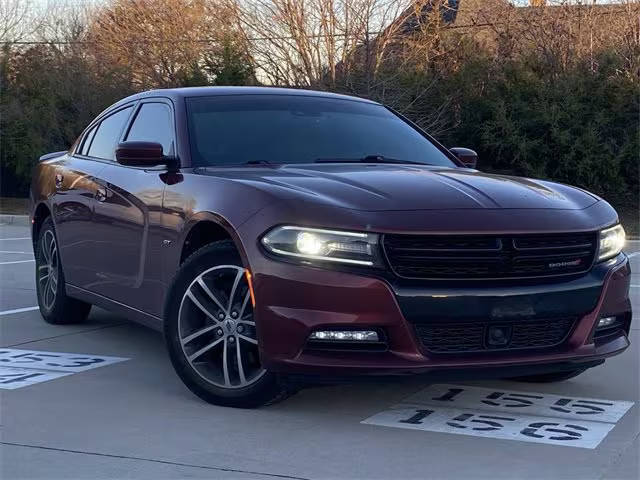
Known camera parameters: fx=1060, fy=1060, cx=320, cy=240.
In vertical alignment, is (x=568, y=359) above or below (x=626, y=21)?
below

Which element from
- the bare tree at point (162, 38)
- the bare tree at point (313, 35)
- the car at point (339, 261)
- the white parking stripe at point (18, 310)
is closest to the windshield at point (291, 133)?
the car at point (339, 261)

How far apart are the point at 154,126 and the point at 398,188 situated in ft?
6.78

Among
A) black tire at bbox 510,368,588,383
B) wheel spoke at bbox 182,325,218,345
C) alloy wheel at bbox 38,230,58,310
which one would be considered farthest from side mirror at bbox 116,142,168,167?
A: black tire at bbox 510,368,588,383

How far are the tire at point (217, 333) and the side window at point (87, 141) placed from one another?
2.62 metres

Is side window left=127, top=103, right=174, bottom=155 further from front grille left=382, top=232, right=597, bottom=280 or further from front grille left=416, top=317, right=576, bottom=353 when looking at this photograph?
front grille left=416, top=317, right=576, bottom=353

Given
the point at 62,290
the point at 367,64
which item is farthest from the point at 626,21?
the point at 62,290

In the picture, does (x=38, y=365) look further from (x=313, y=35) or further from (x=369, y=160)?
(x=313, y=35)

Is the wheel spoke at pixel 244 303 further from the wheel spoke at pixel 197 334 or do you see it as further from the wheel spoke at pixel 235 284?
the wheel spoke at pixel 197 334

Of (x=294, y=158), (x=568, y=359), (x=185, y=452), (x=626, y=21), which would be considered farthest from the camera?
(x=626, y=21)

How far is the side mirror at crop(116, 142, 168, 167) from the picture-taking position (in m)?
5.72

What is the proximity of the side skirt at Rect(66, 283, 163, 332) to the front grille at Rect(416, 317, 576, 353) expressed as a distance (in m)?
1.71

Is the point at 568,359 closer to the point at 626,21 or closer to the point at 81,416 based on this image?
the point at 81,416

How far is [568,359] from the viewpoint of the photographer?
16.0 feet

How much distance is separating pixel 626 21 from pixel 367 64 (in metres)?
6.32
